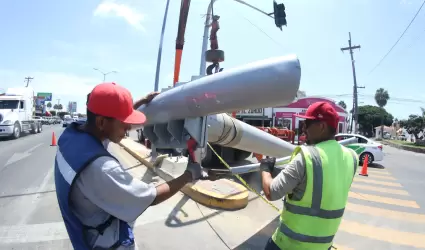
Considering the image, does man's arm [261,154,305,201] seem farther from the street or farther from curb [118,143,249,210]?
curb [118,143,249,210]

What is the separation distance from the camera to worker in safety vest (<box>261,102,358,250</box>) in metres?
1.88

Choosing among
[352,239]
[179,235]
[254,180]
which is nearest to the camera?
[179,235]

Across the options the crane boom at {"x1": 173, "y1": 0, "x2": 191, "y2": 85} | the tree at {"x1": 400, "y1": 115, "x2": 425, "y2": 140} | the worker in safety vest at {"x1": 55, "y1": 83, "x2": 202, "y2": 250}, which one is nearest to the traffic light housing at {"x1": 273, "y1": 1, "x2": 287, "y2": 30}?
the crane boom at {"x1": 173, "y1": 0, "x2": 191, "y2": 85}

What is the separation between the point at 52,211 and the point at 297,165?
4728mm

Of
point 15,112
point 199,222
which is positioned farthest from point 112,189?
point 15,112

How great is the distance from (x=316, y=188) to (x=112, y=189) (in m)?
1.21

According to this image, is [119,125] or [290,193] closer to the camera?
[119,125]

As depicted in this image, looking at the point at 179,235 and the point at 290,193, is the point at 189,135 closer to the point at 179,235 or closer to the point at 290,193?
the point at 290,193

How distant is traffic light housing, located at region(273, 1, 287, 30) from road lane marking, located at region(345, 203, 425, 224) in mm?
5864

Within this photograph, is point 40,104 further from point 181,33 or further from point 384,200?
point 384,200

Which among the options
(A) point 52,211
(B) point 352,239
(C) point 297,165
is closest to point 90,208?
(C) point 297,165

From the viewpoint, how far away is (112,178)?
57.2 inches

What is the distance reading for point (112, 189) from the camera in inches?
57.2

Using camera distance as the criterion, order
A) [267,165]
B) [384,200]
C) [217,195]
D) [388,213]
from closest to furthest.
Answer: [267,165] → [217,195] → [388,213] → [384,200]
